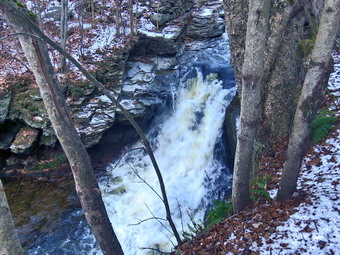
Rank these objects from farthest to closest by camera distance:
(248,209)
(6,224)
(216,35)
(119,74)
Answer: (216,35) < (119,74) < (248,209) < (6,224)

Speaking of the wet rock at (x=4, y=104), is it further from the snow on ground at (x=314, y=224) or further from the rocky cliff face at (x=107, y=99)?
the snow on ground at (x=314, y=224)

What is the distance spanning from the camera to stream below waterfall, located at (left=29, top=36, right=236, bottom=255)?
8.12 m

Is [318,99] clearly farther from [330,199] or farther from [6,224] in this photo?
[6,224]

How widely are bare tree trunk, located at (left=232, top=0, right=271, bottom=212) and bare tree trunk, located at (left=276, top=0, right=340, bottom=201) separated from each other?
51 cm

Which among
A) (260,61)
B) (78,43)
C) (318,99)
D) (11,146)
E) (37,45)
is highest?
(78,43)

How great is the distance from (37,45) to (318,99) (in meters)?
3.78

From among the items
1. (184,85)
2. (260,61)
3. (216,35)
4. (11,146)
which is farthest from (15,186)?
(216,35)

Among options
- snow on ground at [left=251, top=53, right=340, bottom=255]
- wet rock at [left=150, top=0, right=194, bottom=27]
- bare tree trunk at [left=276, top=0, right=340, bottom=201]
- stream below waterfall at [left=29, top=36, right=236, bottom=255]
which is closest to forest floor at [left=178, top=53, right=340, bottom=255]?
snow on ground at [left=251, top=53, right=340, bottom=255]

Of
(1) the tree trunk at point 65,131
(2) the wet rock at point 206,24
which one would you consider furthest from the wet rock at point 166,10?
(1) the tree trunk at point 65,131

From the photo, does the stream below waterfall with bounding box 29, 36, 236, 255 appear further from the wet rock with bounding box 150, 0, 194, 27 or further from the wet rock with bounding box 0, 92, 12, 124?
the wet rock with bounding box 0, 92, 12, 124

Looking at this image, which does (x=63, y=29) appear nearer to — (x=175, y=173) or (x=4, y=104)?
(x=4, y=104)

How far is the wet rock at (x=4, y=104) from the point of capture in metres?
10.1

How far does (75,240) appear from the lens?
8141mm

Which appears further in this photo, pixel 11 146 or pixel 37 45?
pixel 11 146
